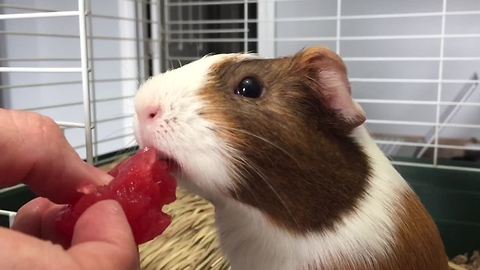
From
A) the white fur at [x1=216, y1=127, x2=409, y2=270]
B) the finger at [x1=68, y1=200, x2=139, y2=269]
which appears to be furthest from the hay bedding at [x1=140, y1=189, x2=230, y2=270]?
the finger at [x1=68, y1=200, x2=139, y2=269]

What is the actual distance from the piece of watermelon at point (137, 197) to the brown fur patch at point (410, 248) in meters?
0.33

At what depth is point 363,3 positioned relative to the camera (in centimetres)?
242

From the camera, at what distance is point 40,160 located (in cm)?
75

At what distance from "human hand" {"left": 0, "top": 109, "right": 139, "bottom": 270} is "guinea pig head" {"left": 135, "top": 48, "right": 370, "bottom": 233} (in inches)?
5.0

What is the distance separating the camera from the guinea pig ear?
0.94 m

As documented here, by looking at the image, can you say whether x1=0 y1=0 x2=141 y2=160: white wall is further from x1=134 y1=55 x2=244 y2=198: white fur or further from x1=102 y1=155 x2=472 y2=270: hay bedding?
x1=134 y1=55 x2=244 y2=198: white fur

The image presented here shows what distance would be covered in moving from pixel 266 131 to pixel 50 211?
0.35 m

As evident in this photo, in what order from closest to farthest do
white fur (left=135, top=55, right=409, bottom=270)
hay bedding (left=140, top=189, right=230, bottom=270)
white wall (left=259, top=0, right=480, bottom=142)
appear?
1. white fur (left=135, top=55, right=409, bottom=270)
2. hay bedding (left=140, top=189, right=230, bottom=270)
3. white wall (left=259, top=0, right=480, bottom=142)

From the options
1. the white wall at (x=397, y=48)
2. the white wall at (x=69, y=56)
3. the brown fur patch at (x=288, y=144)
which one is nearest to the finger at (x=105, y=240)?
the brown fur patch at (x=288, y=144)

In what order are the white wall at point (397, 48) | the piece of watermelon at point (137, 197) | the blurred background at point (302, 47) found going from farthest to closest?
the white wall at point (397, 48)
the blurred background at point (302, 47)
the piece of watermelon at point (137, 197)

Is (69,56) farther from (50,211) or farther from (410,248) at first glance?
(410,248)

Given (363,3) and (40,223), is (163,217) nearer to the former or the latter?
(40,223)

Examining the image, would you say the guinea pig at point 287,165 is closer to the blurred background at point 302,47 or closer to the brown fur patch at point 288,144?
the brown fur patch at point 288,144

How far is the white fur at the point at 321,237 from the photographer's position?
3.08 feet
